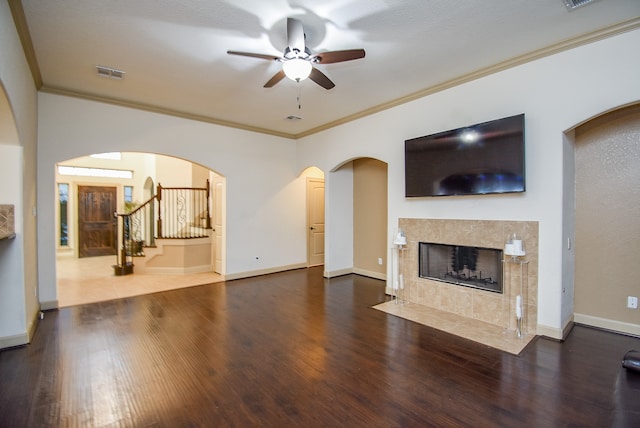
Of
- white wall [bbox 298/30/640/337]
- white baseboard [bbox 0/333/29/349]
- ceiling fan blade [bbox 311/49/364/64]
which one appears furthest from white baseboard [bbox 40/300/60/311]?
white wall [bbox 298/30/640/337]

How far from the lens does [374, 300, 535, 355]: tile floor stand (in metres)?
3.21

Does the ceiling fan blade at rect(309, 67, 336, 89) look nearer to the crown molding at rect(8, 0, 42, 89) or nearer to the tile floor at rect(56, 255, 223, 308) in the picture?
the crown molding at rect(8, 0, 42, 89)

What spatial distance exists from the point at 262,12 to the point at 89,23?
1.68 m

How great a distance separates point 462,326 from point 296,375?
7.19ft

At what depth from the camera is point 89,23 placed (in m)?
2.88

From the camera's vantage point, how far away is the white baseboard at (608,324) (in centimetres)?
330

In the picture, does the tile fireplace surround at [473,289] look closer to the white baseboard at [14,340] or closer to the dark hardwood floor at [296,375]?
the dark hardwood floor at [296,375]

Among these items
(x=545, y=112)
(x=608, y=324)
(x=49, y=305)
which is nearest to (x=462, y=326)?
(x=608, y=324)

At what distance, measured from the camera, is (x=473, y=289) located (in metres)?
3.95

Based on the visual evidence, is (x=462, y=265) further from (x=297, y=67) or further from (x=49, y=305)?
(x=49, y=305)

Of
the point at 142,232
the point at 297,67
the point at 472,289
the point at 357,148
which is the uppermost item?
the point at 297,67

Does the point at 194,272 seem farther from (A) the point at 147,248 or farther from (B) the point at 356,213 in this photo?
(B) the point at 356,213

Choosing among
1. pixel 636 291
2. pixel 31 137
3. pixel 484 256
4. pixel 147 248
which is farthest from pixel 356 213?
pixel 31 137

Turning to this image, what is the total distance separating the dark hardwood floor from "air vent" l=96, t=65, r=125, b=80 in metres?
3.19
